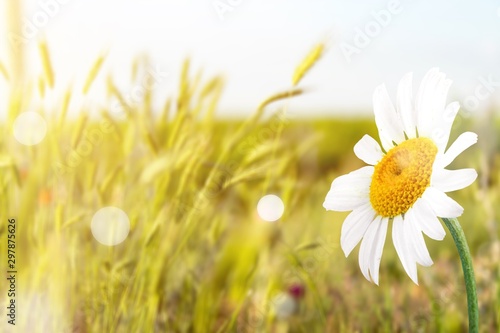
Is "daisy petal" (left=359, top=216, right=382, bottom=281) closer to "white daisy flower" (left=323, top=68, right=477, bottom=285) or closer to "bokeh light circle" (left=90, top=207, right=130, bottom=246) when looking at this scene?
"white daisy flower" (left=323, top=68, right=477, bottom=285)

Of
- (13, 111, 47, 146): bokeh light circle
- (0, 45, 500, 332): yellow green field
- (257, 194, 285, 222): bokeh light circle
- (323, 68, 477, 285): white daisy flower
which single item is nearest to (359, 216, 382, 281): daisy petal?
(323, 68, 477, 285): white daisy flower

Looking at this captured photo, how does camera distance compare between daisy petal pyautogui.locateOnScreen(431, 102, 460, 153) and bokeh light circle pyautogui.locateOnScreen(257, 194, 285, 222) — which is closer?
daisy petal pyautogui.locateOnScreen(431, 102, 460, 153)

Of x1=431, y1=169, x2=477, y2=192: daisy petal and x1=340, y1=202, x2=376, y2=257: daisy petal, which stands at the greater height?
x1=431, y1=169, x2=477, y2=192: daisy petal

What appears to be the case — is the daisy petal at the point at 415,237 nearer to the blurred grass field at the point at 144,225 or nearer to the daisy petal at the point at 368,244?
the daisy petal at the point at 368,244

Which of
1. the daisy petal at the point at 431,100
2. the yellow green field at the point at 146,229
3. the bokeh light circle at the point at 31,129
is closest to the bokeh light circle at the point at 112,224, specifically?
the yellow green field at the point at 146,229

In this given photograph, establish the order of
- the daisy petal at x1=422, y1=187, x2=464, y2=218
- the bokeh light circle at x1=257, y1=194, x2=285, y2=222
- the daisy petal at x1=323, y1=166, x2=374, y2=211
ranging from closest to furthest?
the daisy petal at x1=422, y1=187, x2=464, y2=218
the daisy petal at x1=323, y1=166, x2=374, y2=211
the bokeh light circle at x1=257, y1=194, x2=285, y2=222

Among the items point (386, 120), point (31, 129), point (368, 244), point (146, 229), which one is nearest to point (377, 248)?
point (368, 244)

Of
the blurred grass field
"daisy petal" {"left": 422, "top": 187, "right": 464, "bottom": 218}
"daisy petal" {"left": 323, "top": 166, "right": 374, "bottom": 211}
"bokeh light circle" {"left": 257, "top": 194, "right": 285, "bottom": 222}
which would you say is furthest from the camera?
"bokeh light circle" {"left": 257, "top": 194, "right": 285, "bottom": 222}
